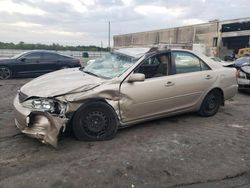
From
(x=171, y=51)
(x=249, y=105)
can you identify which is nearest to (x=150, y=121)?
(x=171, y=51)

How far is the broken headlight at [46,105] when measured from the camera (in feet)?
15.2

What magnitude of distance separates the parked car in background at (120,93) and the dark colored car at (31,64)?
799cm

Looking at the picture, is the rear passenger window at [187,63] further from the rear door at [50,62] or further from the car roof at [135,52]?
the rear door at [50,62]

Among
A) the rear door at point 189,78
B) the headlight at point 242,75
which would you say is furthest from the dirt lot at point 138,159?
the headlight at point 242,75

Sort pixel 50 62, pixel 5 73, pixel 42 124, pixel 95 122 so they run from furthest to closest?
pixel 50 62 < pixel 5 73 < pixel 95 122 < pixel 42 124

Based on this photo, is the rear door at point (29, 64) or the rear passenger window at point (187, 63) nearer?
the rear passenger window at point (187, 63)

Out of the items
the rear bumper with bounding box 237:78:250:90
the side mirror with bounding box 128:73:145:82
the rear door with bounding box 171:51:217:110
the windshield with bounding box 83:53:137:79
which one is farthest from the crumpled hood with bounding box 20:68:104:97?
the rear bumper with bounding box 237:78:250:90

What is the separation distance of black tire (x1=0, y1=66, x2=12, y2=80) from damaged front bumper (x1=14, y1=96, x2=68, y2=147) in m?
9.13

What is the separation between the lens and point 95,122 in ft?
16.1

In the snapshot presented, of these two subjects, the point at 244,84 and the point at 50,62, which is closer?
the point at 244,84

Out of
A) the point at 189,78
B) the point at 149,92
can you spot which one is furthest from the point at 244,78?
the point at 149,92

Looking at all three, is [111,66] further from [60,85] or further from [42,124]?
[42,124]

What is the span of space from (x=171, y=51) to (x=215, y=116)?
1.87m

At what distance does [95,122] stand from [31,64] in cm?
953
